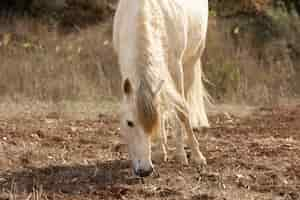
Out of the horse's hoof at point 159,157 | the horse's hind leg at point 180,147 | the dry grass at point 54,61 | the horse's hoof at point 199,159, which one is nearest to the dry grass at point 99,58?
the dry grass at point 54,61

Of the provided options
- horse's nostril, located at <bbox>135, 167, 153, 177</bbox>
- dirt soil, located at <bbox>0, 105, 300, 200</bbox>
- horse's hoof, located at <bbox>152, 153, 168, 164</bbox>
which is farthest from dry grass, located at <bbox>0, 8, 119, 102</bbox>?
horse's nostril, located at <bbox>135, 167, 153, 177</bbox>

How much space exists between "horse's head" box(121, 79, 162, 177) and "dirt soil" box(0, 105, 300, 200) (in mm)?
182

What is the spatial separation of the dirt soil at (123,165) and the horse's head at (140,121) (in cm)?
18

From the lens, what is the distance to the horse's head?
5586 mm

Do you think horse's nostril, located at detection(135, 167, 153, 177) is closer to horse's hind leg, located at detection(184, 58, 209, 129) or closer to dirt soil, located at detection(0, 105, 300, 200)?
→ dirt soil, located at detection(0, 105, 300, 200)

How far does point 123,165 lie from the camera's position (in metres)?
6.60

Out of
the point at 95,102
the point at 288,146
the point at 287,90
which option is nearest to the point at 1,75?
the point at 95,102

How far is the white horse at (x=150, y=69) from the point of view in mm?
5660

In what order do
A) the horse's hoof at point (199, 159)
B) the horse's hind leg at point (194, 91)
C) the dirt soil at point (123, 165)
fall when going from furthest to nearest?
1. the horse's hind leg at point (194, 91)
2. the horse's hoof at point (199, 159)
3. the dirt soil at point (123, 165)

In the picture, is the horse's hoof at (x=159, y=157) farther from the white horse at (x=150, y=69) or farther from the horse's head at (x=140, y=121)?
the horse's head at (x=140, y=121)

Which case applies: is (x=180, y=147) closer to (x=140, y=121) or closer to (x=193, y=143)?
(x=193, y=143)

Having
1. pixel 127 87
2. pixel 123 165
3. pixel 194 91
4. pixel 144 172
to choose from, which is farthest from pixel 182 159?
pixel 194 91

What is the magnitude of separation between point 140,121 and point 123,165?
1026 millimetres

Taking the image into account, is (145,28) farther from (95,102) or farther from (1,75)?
(1,75)
